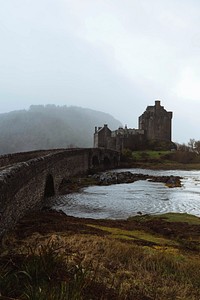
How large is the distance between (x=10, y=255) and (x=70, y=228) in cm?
560

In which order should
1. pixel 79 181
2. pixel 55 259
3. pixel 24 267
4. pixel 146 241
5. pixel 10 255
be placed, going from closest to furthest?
pixel 24 267 < pixel 55 259 < pixel 10 255 < pixel 146 241 < pixel 79 181

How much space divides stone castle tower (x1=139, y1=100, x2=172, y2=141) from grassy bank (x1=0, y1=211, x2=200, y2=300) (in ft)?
306

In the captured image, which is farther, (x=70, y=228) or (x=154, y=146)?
(x=154, y=146)

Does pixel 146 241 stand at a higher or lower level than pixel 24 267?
lower

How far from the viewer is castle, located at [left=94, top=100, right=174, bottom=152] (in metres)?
99.6

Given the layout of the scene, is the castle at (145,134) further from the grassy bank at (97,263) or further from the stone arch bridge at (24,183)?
the grassy bank at (97,263)

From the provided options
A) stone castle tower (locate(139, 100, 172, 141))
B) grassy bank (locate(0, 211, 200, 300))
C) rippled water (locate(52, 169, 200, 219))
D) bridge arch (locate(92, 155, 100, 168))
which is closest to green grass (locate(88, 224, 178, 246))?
grassy bank (locate(0, 211, 200, 300))

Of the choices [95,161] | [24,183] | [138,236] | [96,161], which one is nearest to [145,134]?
[96,161]

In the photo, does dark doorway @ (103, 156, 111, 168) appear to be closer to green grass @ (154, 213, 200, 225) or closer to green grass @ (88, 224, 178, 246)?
green grass @ (154, 213, 200, 225)

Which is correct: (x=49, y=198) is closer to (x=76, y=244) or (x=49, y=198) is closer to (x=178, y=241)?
(x=178, y=241)

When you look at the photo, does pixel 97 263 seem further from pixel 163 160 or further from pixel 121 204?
pixel 163 160

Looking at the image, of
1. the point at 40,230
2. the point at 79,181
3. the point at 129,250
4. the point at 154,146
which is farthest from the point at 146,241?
the point at 154,146

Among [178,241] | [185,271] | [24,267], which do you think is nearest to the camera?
[24,267]

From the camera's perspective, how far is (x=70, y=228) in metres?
13.1
